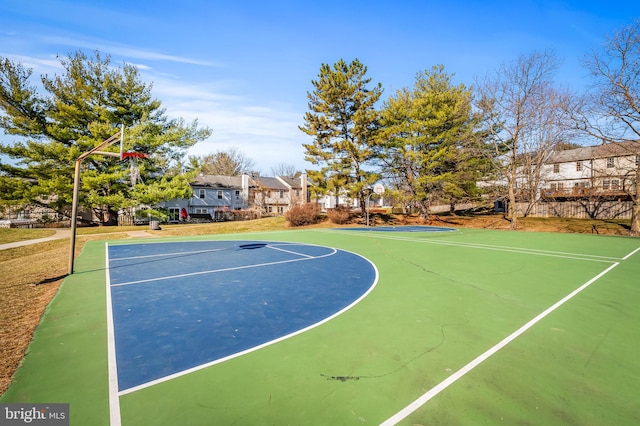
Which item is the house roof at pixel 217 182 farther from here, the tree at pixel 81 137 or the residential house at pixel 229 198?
the tree at pixel 81 137

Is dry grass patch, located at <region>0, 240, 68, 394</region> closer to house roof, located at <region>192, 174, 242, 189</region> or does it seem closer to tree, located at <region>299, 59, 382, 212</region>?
tree, located at <region>299, 59, 382, 212</region>

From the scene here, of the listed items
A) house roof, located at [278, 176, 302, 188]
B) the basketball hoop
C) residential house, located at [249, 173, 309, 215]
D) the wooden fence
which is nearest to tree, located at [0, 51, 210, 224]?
the basketball hoop

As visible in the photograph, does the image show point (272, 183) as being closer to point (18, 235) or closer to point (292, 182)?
point (292, 182)

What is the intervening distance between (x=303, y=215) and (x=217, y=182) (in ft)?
82.5

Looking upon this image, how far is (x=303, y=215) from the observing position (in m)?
28.5

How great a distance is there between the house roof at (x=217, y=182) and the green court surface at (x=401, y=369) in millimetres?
40155

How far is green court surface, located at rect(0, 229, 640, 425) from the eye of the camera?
3.03m

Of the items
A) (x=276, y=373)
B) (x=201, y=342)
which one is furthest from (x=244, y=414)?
(x=201, y=342)

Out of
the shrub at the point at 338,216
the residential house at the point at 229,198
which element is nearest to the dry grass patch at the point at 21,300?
the shrub at the point at 338,216

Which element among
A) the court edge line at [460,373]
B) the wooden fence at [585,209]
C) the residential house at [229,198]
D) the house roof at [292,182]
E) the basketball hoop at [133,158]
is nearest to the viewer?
the court edge line at [460,373]

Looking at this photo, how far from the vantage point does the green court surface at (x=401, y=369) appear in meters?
3.03

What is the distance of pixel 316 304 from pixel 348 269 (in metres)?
3.63

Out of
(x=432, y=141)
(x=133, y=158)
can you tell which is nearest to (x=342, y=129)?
(x=432, y=141)

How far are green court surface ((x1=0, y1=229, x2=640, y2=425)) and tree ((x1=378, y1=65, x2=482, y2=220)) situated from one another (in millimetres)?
22678
